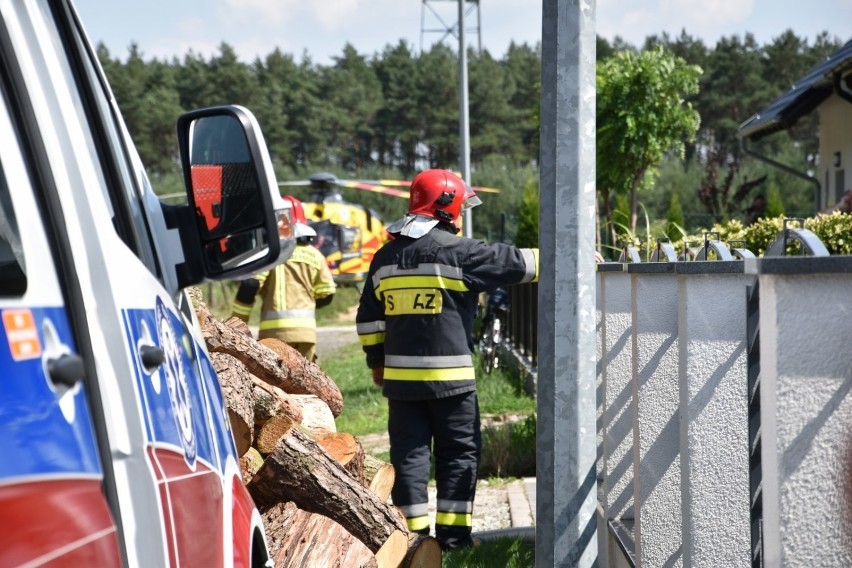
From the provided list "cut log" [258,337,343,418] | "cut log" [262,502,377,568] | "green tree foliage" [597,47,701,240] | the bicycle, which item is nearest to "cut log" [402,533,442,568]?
"cut log" [262,502,377,568]

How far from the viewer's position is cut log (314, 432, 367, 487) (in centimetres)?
531

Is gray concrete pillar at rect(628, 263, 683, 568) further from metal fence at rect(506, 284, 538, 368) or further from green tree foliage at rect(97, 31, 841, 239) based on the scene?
green tree foliage at rect(97, 31, 841, 239)

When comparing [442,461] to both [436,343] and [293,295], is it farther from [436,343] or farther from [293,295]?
[293,295]

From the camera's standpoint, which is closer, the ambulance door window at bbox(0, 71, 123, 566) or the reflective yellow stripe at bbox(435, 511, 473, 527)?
the ambulance door window at bbox(0, 71, 123, 566)

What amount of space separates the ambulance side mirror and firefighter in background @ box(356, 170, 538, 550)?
133 inches

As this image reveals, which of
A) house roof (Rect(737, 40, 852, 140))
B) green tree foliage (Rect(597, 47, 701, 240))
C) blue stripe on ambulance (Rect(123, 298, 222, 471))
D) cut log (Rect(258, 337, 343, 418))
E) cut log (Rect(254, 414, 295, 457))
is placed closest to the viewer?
blue stripe on ambulance (Rect(123, 298, 222, 471))

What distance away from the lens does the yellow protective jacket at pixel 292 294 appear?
8.73m

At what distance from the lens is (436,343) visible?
18.7 ft

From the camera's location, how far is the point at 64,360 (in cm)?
152

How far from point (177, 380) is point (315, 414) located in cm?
414

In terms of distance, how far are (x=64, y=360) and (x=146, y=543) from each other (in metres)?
0.30

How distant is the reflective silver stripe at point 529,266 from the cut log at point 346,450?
3.70ft

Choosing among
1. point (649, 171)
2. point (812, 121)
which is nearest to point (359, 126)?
point (812, 121)

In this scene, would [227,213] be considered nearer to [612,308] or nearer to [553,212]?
[553,212]
